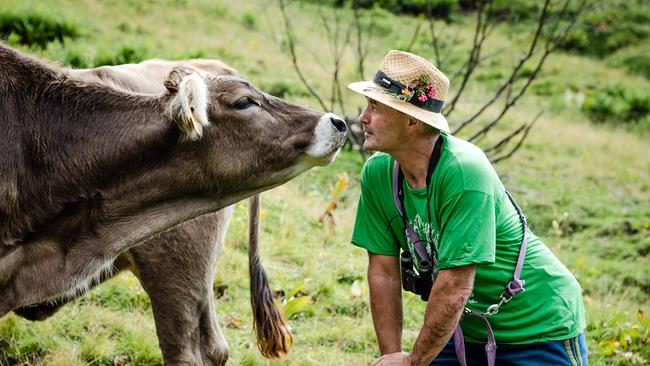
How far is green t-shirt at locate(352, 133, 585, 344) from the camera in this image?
377cm

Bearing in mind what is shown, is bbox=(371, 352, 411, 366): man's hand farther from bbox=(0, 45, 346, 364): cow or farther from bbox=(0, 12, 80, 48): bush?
bbox=(0, 12, 80, 48): bush

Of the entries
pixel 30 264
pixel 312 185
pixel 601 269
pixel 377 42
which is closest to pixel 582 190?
pixel 601 269

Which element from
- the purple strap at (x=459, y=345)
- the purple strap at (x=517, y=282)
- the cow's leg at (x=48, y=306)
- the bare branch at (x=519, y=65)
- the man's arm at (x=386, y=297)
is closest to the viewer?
the purple strap at (x=517, y=282)

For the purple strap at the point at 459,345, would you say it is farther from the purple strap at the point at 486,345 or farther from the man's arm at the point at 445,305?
the man's arm at the point at 445,305

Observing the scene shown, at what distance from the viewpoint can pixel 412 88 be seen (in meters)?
3.98

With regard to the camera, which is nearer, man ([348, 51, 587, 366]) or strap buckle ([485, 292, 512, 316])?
man ([348, 51, 587, 366])

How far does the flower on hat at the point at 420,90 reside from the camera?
3.97 m

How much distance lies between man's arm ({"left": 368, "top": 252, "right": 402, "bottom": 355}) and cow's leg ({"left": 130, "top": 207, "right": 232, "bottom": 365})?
3.33 ft

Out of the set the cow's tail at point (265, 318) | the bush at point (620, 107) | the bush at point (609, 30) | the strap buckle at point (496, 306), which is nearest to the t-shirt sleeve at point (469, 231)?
the strap buckle at point (496, 306)

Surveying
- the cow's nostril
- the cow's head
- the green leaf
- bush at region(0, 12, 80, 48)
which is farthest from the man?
bush at region(0, 12, 80, 48)

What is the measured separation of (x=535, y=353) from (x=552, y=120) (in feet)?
46.5

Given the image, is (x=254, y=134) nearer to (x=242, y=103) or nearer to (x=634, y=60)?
(x=242, y=103)

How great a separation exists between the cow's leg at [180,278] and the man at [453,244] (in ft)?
3.58

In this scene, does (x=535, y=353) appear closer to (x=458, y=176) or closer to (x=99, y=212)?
(x=458, y=176)
